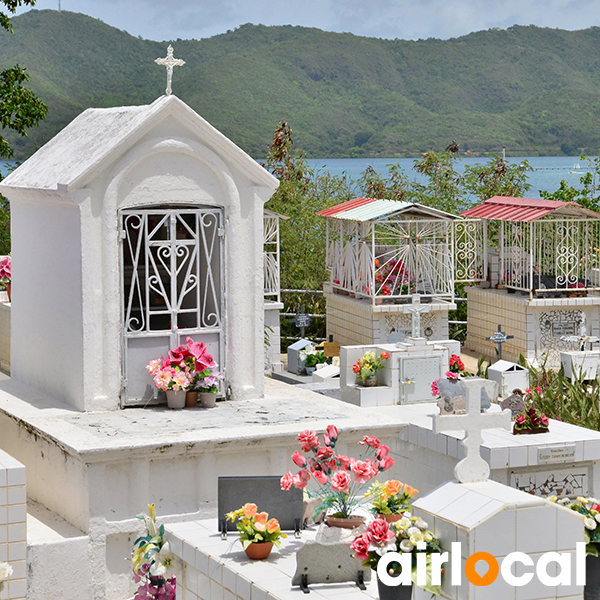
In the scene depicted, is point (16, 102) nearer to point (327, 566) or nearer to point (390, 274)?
point (390, 274)

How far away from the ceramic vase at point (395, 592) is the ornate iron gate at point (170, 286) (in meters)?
4.78

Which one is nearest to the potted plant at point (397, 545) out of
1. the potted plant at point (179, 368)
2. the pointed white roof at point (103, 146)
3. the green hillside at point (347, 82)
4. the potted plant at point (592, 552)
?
the potted plant at point (592, 552)

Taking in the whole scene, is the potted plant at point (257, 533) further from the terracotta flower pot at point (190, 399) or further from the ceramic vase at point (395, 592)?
the terracotta flower pot at point (190, 399)

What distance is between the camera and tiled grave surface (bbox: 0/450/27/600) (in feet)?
27.0

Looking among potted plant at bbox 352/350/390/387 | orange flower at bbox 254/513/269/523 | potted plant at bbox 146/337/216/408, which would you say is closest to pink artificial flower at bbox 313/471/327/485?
orange flower at bbox 254/513/269/523

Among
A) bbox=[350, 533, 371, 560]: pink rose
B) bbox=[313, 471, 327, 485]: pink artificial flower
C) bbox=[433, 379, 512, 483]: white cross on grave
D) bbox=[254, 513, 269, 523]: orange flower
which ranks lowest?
bbox=[254, 513, 269, 523]: orange flower

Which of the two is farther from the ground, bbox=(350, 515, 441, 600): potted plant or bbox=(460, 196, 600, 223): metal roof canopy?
bbox=(460, 196, 600, 223): metal roof canopy

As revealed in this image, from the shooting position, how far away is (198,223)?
420 inches

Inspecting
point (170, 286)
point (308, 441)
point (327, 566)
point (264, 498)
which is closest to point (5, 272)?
point (170, 286)

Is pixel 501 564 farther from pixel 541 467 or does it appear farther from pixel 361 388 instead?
pixel 361 388

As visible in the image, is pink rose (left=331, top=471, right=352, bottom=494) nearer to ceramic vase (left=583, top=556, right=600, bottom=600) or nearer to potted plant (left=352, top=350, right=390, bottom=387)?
ceramic vase (left=583, top=556, right=600, bottom=600)

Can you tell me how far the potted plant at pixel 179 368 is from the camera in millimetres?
10266

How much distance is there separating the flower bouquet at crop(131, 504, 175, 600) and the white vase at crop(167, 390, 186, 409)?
2738 millimetres

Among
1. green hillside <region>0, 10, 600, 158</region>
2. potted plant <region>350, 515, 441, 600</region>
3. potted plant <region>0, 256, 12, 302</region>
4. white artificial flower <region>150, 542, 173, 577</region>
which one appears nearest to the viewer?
potted plant <region>350, 515, 441, 600</region>
